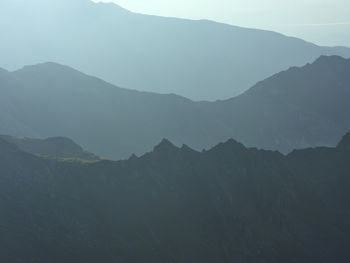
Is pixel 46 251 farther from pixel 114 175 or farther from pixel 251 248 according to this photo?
pixel 251 248

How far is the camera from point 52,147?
4742 inches

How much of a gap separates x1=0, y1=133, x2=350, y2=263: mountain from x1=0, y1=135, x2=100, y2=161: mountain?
32765mm

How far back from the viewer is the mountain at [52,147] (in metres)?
114

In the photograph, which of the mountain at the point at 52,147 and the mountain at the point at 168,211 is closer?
the mountain at the point at 168,211

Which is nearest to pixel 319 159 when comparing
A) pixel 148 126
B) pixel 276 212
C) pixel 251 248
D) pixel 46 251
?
pixel 276 212

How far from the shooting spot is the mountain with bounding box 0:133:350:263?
68562 mm

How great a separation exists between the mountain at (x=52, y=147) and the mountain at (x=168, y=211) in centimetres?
3276

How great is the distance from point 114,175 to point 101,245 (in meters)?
15.4

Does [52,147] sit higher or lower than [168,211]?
higher

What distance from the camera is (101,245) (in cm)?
6862

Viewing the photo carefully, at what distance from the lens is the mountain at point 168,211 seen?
68.6 metres

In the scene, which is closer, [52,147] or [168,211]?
[168,211]

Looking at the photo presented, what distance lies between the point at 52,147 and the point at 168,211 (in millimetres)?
52599

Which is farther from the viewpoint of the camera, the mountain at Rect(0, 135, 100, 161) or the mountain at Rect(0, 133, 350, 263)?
the mountain at Rect(0, 135, 100, 161)
